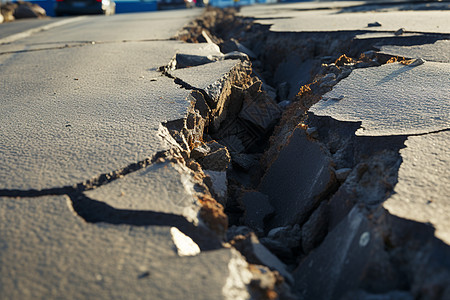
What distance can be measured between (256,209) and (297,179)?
10.3 inches

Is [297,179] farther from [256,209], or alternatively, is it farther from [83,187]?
[83,187]

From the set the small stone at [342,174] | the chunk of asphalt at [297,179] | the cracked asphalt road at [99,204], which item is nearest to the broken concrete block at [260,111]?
the cracked asphalt road at [99,204]

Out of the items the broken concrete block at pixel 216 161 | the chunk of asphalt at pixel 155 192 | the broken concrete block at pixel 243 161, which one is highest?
the chunk of asphalt at pixel 155 192

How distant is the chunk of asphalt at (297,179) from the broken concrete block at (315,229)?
0.10 m

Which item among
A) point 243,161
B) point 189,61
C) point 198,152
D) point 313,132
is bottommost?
point 243,161

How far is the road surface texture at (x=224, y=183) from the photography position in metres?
1.17

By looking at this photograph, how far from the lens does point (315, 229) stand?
1623mm

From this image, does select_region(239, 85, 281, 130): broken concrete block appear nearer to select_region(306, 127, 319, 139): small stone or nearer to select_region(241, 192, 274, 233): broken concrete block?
select_region(306, 127, 319, 139): small stone

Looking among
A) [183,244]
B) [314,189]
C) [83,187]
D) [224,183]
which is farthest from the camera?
[224,183]

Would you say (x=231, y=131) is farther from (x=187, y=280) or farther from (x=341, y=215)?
(x=187, y=280)

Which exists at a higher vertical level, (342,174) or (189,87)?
(189,87)

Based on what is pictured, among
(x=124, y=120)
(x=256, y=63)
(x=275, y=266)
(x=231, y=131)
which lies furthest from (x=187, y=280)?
(x=256, y=63)

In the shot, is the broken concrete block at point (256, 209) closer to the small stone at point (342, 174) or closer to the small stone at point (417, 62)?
the small stone at point (342, 174)

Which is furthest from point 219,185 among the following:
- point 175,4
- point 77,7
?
point 175,4
